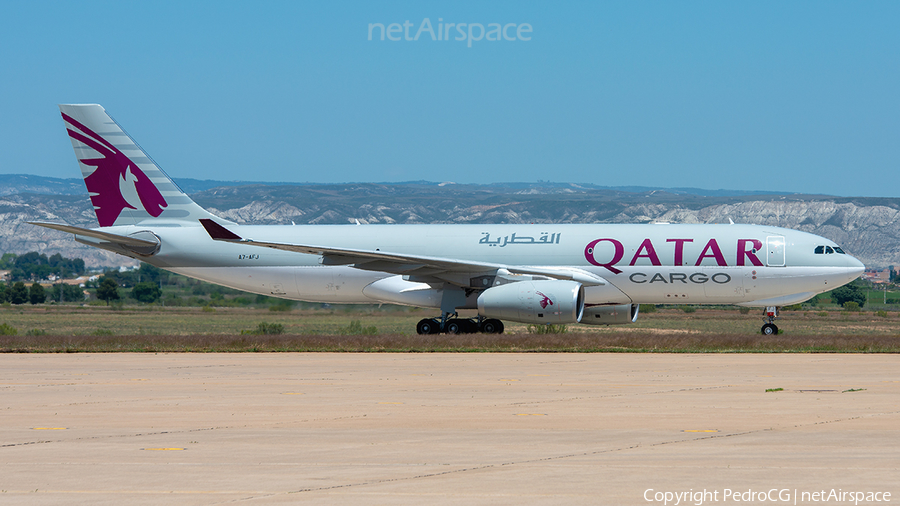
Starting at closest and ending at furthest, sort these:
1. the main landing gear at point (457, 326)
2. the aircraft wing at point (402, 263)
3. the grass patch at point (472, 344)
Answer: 1. the grass patch at point (472, 344)
2. the aircraft wing at point (402, 263)
3. the main landing gear at point (457, 326)

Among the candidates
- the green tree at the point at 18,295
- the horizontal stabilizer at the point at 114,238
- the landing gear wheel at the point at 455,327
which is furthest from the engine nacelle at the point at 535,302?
the green tree at the point at 18,295

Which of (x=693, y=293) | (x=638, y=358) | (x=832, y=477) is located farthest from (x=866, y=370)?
(x=832, y=477)

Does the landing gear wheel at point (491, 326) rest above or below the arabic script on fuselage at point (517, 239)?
below

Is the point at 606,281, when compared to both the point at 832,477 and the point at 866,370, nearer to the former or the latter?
the point at 866,370

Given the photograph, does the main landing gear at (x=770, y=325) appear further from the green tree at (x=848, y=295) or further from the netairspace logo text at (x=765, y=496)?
the green tree at (x=848, y=295)

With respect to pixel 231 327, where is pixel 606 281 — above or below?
above

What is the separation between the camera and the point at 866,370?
1823 centimetres

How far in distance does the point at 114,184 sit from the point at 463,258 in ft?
36.0

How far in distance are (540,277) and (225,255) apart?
9.68 m

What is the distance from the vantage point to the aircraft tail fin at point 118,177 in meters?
30.9

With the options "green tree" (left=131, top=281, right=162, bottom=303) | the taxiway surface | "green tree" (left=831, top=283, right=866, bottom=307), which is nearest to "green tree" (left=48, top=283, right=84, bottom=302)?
"green tree" (left=131, top=281, right=162, bottom=303)

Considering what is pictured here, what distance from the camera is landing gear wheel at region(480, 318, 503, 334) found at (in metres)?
29.0

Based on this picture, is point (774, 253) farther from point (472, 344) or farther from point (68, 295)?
point (68, 295)

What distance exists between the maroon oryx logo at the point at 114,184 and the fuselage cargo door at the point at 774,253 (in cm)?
1769
